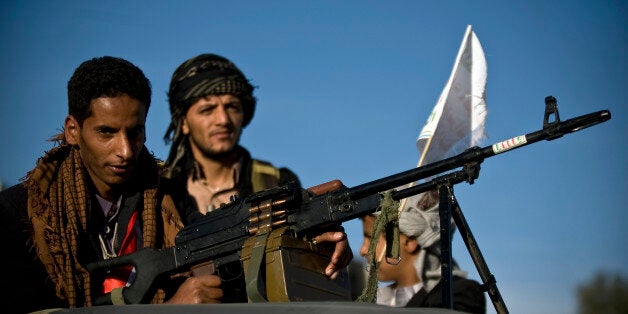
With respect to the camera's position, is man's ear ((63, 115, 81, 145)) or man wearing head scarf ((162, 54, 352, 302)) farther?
man wearing head scarf ((162, 54, 352, 302))

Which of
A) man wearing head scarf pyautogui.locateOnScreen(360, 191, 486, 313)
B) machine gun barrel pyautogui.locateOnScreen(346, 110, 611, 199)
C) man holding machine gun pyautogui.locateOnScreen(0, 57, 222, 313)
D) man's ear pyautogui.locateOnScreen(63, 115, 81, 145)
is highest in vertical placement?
man's ear pyautogui.locateOnScreen(63, 115, 81, 145)

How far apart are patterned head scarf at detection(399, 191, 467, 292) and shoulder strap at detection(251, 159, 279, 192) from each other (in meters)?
1.53

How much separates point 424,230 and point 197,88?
2536 mm

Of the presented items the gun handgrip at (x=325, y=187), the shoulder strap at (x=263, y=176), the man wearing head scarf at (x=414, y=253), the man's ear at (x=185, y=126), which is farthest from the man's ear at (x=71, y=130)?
the man's ear at (x=185, y=126)

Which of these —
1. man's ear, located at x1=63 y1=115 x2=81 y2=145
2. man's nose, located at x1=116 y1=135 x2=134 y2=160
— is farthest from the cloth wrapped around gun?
man's ear, located at x1=63 y1=115 x2=81 y2=145

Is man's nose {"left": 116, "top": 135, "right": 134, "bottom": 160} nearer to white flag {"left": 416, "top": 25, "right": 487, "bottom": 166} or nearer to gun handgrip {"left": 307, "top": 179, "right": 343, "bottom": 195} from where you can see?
gun handgrip {"left": 307, "top": 179, "right": 343, "bottom": 195}

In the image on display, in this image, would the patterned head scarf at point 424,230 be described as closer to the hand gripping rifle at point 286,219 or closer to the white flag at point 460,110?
the white flag at point 460,110

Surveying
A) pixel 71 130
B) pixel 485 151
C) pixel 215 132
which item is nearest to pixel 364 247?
pixel 215 132

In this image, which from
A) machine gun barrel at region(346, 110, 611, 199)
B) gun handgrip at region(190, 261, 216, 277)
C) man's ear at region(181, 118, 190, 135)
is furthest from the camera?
man's ear at region(181, 118, 190, 135)

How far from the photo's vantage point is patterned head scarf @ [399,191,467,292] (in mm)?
6832

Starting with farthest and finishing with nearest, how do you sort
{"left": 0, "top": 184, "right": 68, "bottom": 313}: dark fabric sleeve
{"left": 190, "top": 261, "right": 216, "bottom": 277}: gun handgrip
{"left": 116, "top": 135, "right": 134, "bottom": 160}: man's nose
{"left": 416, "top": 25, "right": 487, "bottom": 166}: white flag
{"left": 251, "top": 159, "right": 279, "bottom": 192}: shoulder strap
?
{"left": 251, "top": 159, "right": 279, "bottom": 192}: shoulder strap → {"left": 416, "top": 25, "right": 487, "bottom": 166}: white flag → {"left": 116, "top": 135, "right": 134, "bottom": 160}: man's nose → {"left": 190, "top": 261, "right": 216, "bottom": 277}: gun handgrip → {"left": 0, "top": 184, "right": 68, "bottom": 313}: dark fabric sleeve

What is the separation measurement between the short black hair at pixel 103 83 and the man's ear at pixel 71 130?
0.11 feet

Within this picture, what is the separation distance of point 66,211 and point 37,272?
40 centimetres

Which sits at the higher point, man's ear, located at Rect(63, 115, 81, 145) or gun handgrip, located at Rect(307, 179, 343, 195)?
man's ear, located at Rect(63, 115, 81, 145)
